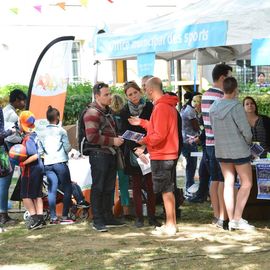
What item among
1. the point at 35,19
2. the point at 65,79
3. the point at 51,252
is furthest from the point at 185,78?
the point at 51,252

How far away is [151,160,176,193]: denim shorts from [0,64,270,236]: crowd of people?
11 mm

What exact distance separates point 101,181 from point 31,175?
95 cm

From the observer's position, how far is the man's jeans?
7062 millimetres

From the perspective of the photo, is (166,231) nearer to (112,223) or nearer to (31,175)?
(112,223)

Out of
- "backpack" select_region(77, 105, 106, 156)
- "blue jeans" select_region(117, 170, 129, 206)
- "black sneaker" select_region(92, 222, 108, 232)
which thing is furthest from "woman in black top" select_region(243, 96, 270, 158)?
"black sneaker" select_region(92, 222, 108, 232)

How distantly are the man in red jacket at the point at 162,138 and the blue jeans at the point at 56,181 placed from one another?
4.48 ft

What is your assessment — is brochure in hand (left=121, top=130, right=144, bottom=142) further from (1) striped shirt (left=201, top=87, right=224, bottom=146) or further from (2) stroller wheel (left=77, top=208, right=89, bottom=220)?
(2) stroller wheel (left=77, top=208, right=89, bottom=220)

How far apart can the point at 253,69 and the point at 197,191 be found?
13.4 m

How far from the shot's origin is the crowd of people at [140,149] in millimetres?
6672

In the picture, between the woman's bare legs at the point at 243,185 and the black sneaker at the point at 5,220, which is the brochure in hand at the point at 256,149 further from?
the black sneaker at the point at 5,220

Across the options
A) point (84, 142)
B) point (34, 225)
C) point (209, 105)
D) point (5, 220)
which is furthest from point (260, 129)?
point (5, 220)

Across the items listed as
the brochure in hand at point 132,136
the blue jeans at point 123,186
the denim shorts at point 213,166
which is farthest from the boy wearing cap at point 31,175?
the denim shorts at point 213,166

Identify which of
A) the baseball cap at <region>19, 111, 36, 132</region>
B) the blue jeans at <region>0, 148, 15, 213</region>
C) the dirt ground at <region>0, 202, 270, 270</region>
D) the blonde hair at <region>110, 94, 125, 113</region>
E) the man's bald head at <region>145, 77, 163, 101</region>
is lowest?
the dirt ground at <region>0, 202, 270, 270</region>

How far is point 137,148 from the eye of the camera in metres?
7.16
